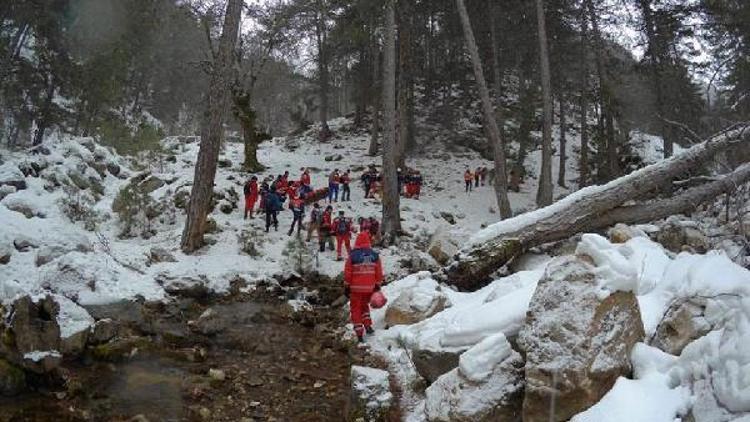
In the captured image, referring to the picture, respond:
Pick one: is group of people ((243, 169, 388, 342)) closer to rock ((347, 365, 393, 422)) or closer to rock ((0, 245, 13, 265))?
rock ((347, 365, 393, 422))

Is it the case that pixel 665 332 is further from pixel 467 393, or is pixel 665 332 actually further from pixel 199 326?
pixel 199 326

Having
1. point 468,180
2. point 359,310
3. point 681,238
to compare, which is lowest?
point 359,310

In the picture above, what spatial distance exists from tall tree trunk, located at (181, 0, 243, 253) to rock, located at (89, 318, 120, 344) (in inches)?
208

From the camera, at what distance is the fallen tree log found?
31.9ft

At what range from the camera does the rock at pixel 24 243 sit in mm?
10203

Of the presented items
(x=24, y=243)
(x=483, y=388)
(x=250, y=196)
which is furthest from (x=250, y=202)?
(x=483, y=388)

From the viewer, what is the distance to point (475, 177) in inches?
975

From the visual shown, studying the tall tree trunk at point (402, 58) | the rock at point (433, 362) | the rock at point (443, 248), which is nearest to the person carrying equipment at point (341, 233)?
the rock at point (443, 248)

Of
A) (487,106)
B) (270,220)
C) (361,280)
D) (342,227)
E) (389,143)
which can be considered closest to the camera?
(361,280)

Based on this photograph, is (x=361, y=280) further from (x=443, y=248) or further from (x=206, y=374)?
(x=443, y=248)

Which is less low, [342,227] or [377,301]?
[342,227]

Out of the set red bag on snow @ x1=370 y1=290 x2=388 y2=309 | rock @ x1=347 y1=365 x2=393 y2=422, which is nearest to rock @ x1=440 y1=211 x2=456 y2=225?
red bag on snow @ x1=370 y1=290 x2=388 y2=309

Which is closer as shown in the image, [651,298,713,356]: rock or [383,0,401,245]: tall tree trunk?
[651,298,713,356]: rock

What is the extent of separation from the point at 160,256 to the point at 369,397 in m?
8.02
